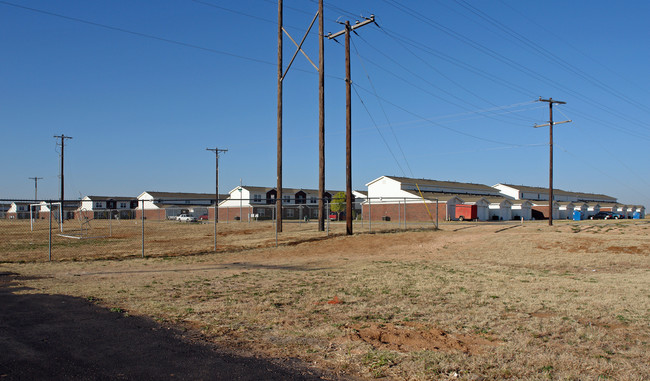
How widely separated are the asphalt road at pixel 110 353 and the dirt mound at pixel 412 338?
151 cm

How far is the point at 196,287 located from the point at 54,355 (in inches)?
Result: 219

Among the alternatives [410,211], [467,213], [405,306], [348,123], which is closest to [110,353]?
[405,306]

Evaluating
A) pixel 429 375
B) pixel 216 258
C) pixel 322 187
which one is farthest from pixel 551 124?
pixel 429 375

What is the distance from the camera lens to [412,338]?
6797 millimetres

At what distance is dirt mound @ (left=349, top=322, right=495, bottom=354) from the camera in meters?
6.34

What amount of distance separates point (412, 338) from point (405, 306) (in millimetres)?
2279

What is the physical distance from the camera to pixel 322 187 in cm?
2794

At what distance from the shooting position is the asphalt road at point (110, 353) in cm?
512

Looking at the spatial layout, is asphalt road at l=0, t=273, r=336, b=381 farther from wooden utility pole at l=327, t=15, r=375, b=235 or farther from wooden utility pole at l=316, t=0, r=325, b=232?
wooden utility pole at l=316, t=0, r=325, b=232

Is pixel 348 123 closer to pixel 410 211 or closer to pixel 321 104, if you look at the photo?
pixel 321 104

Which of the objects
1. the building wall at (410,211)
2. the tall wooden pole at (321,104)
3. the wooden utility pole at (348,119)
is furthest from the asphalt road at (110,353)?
the building wall at (410,211)

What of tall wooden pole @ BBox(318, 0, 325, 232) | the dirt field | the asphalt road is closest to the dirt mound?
the dirt field

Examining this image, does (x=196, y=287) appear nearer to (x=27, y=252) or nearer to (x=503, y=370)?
(x=503, y=370)

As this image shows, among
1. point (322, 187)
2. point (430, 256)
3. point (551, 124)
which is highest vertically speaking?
point (551, 124)
